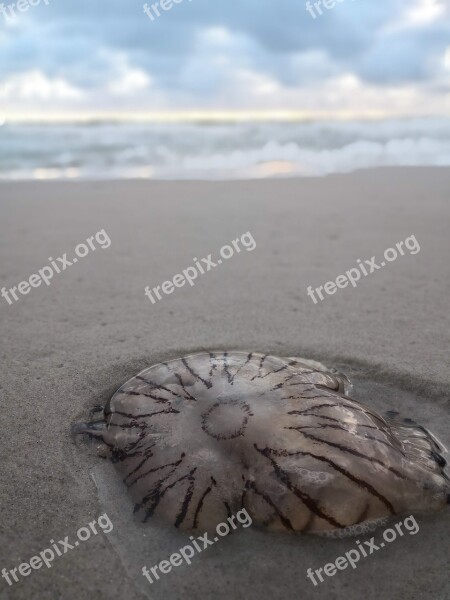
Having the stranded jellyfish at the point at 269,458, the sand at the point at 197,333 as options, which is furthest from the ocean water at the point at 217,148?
the stranded jellyfish at the point at 269,458

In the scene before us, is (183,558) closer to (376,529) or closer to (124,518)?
(124,518)

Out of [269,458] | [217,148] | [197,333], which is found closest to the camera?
[269,458]

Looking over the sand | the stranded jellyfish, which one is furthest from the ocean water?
the stranded jellyfish

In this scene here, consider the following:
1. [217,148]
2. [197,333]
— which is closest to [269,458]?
[197,333]

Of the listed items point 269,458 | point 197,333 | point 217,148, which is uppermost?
point 217,148

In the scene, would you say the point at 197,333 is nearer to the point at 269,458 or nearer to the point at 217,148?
the point at 269,458

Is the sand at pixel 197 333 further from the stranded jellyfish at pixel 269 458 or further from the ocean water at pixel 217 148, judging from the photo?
the ocean water at pixel 217 148
